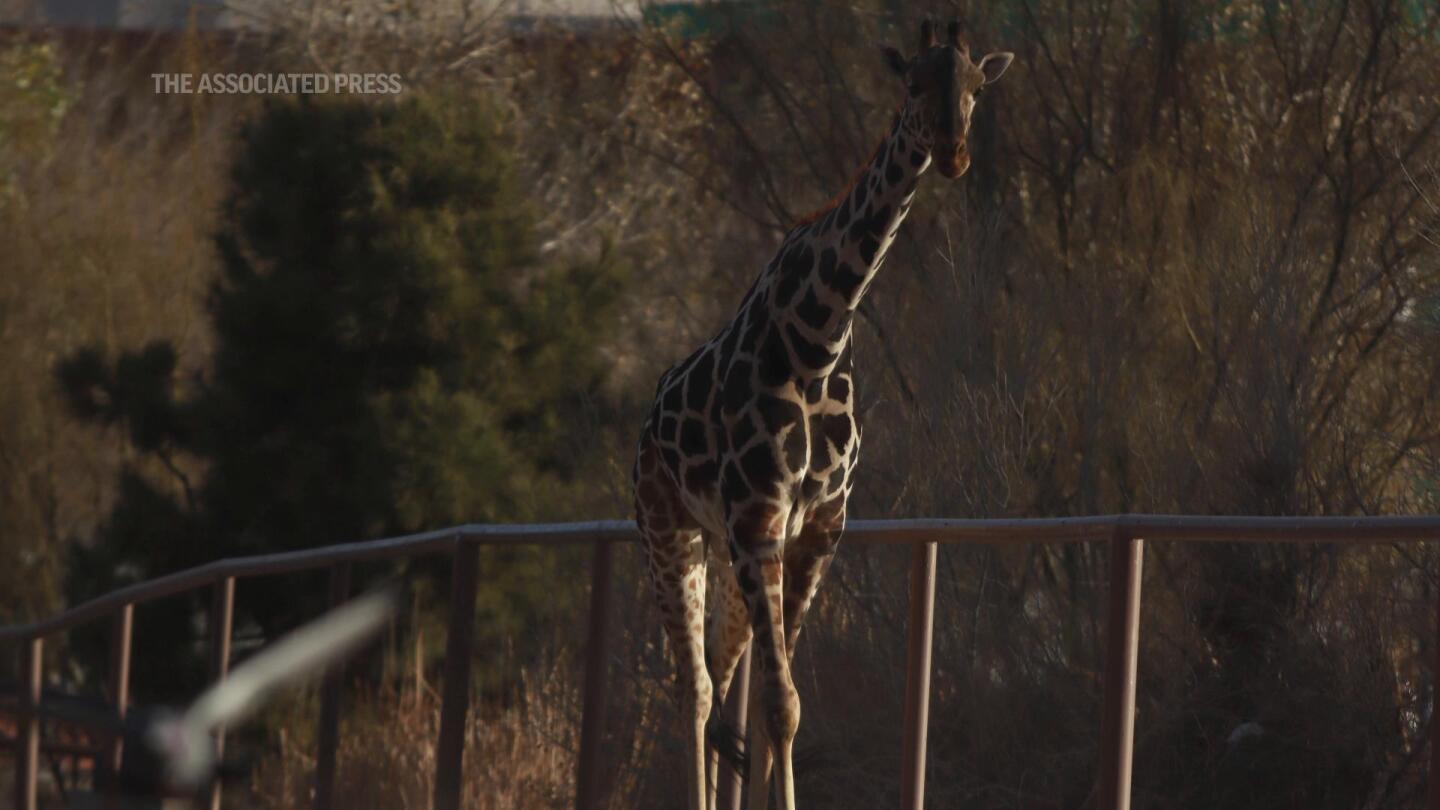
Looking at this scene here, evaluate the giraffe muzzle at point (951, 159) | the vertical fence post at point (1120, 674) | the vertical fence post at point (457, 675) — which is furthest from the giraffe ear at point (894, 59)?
the vertical fence post at point (457, 675)

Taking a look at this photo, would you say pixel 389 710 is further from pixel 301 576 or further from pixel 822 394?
pixel 822 394

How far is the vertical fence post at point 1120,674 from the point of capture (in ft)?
14.6

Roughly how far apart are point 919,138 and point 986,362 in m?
5.72

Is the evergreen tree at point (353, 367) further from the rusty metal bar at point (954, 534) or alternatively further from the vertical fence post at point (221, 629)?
the rusty metal bar at point (954, 534)

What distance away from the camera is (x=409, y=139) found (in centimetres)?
1603

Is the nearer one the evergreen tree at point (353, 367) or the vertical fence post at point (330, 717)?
the vertical fence post at point (330, 717)

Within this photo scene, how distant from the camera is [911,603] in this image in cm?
514

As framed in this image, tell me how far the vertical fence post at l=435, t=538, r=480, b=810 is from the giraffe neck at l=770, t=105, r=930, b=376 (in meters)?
1.74

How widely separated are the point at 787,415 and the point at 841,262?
0.33 meters

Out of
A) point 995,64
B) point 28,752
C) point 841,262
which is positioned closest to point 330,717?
point 841,262

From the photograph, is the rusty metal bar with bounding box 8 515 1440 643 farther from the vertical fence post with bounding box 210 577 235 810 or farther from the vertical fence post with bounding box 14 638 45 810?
the vertical fence post with bounding box 14 638 45 810

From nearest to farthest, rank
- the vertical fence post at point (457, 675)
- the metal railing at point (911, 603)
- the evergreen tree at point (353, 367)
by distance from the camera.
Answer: the metal railing at point (911, 603) → the vertical fence post at point (457, 675) → the evergreen tree at point (353, 367)

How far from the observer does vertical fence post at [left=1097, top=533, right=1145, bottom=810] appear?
4.45m

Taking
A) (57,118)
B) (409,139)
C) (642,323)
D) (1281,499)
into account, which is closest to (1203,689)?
(1281,499)
